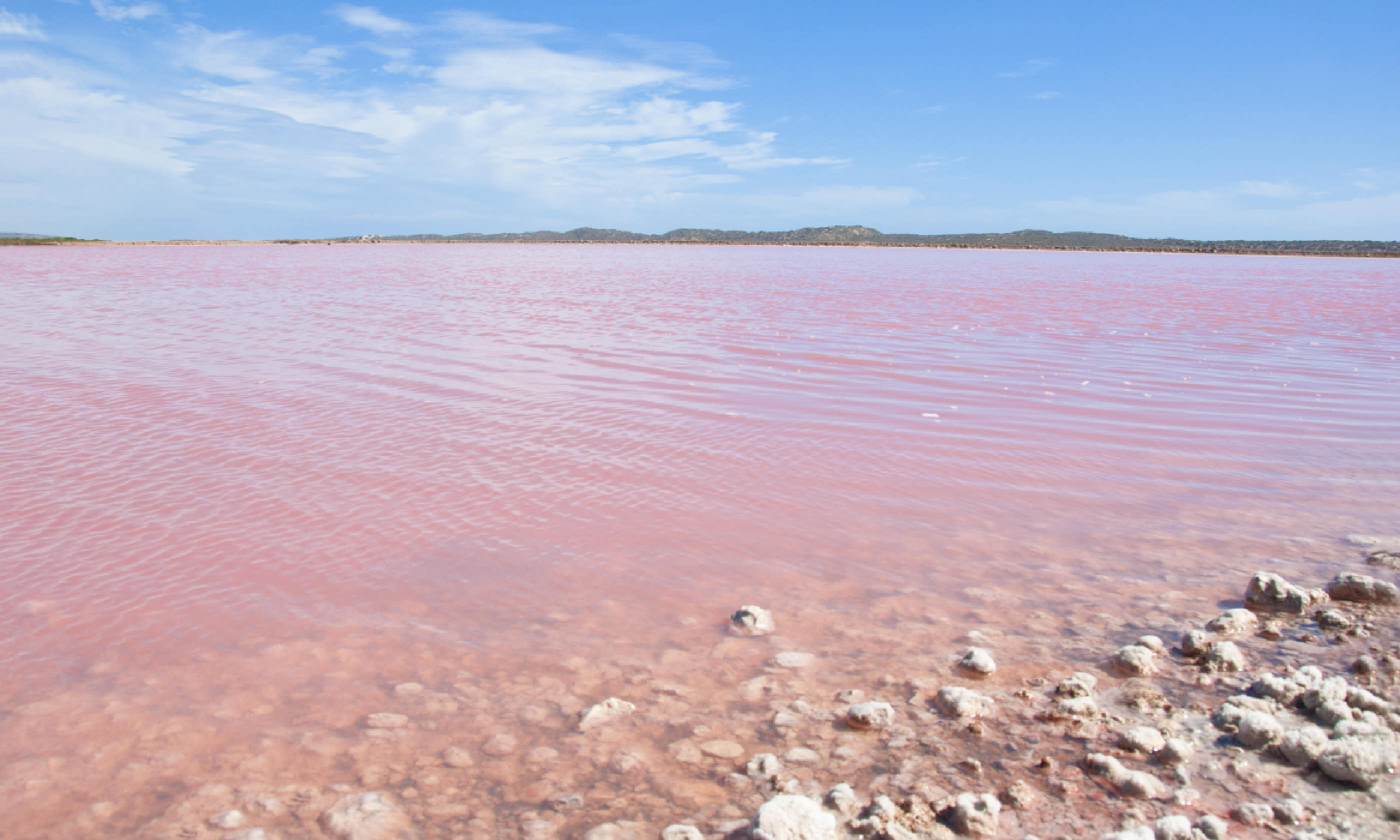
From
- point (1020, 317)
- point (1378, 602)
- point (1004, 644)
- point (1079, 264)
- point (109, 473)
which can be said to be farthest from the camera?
point (1079, 264)

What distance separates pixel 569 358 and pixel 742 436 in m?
4.56

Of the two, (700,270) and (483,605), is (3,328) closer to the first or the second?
(483,605)

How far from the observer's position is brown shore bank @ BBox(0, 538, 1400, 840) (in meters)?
2.54

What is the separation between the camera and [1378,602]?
155 inches

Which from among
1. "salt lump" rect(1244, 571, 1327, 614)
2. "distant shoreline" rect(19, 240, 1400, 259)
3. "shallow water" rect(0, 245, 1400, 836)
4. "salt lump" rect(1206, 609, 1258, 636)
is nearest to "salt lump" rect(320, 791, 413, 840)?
"shallow water" rect(0, 245, 1400, 836)

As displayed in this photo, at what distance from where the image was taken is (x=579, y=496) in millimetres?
5664

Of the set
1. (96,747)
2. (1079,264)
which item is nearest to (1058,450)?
(96,747)

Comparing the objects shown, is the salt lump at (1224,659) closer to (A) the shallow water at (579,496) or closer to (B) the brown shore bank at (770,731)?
(B) the brown shore bank at (770,731)

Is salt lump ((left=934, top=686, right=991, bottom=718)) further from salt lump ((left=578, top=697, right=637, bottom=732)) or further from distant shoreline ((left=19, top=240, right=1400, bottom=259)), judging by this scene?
distant shoreline ((left=19, top=240, right=1400, bottom=259))

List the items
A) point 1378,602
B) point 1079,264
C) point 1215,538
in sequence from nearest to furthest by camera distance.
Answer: point 1378,602 → point 1215,538 → point 1079,264

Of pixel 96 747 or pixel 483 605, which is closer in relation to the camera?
pixel 96 747

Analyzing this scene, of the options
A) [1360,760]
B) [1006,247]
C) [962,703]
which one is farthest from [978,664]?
[1006,247]

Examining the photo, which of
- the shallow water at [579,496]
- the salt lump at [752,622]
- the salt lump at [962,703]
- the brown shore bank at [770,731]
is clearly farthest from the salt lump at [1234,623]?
the salt lump at [752,622]

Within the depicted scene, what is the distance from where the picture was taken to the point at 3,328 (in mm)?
13156
